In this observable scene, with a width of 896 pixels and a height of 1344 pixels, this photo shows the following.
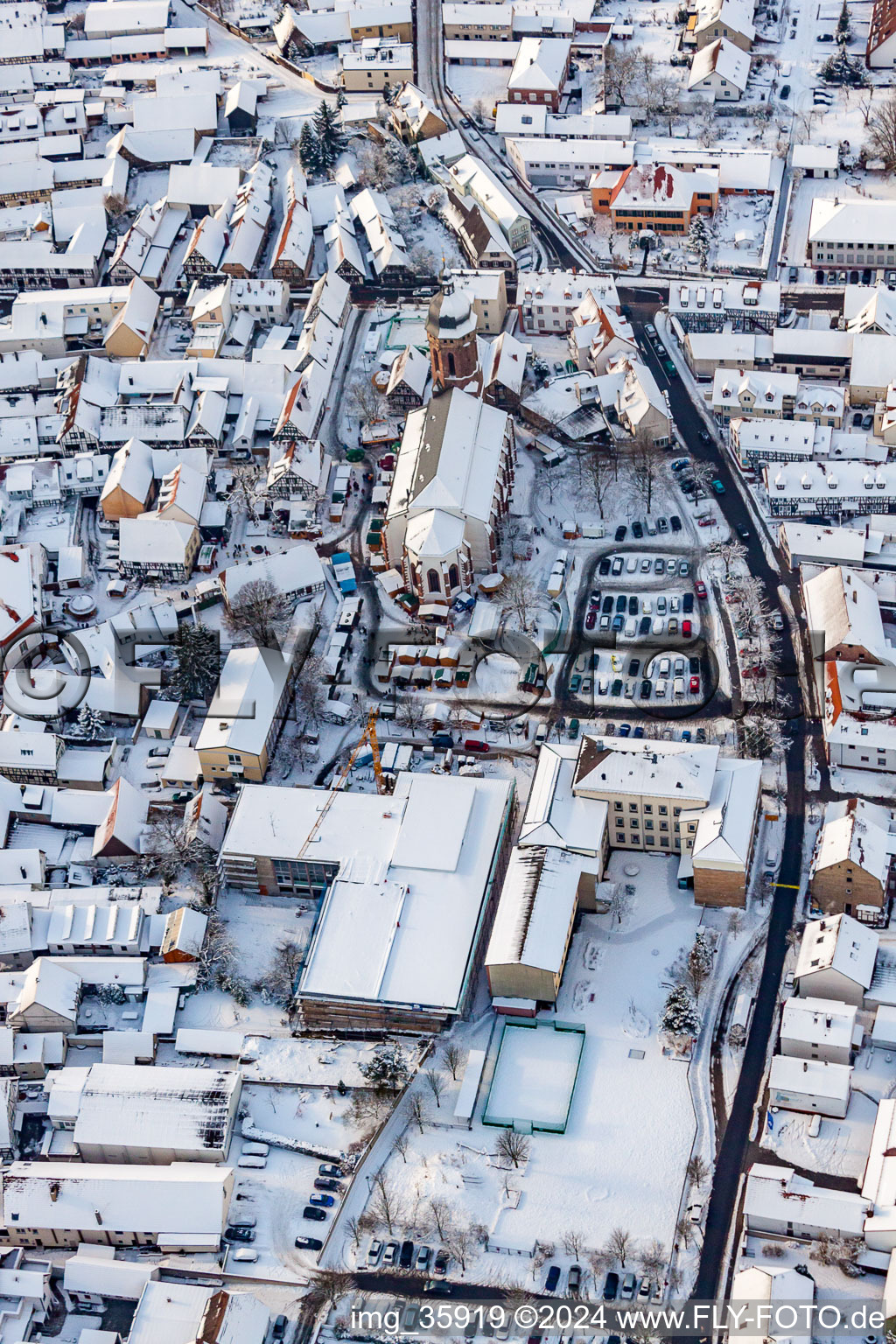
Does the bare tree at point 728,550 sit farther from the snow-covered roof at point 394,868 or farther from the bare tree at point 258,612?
the bare tree at point 258,612

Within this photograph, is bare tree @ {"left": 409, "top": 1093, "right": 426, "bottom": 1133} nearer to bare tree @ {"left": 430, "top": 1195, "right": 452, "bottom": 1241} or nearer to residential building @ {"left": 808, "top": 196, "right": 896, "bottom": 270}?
bare tree @ {"left": 430, "top": 1195, "right": 452, "bottom": 1241}

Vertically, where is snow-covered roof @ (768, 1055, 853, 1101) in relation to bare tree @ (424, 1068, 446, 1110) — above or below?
above

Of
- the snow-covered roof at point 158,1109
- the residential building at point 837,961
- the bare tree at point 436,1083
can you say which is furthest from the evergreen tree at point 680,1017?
the snow-covered roof at point 158,1109

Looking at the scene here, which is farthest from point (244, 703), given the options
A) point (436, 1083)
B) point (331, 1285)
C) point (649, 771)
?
point (331, 1285)

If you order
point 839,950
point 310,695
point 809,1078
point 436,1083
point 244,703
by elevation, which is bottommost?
point 436,1083

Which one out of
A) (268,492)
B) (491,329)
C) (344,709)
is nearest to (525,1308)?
(344,709)

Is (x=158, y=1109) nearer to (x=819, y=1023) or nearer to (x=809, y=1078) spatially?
(x=809, y=1078)

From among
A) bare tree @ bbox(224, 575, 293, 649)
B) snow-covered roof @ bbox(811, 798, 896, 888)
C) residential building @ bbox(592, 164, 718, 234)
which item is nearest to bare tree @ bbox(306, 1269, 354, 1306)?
snow-covered roof @ bbox(811, 798, 896, 888)
